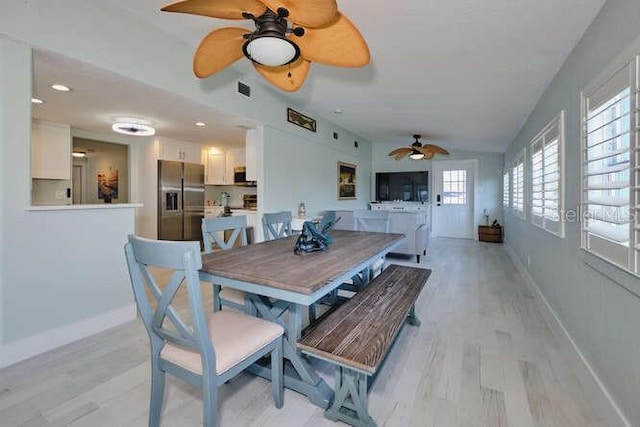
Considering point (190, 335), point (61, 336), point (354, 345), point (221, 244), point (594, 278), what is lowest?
point (61, 336)

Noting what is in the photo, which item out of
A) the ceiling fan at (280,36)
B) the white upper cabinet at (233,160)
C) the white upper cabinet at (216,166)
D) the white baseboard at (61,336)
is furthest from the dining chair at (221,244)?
the white upper cabinet at (216,166)

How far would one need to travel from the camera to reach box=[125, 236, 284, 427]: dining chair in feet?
3.70

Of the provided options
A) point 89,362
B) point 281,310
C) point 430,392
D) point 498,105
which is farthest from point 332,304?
point 498,105

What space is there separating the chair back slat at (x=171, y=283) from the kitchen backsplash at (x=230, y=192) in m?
5.43

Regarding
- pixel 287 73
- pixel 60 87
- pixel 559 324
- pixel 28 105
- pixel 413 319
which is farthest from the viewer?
pixel 60 87

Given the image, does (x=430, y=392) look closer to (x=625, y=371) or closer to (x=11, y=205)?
(x=625, y=371)

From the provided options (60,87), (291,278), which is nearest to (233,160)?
(60,87)

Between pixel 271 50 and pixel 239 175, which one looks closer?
pixel 271 50

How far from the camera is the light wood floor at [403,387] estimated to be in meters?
1.46

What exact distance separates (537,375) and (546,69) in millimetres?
2453

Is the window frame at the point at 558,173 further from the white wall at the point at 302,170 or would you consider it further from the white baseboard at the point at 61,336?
the white baseboard at the point at 61,336

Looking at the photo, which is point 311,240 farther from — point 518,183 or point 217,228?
point 518,183

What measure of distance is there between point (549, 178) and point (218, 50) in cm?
306

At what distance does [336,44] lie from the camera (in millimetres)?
1685
